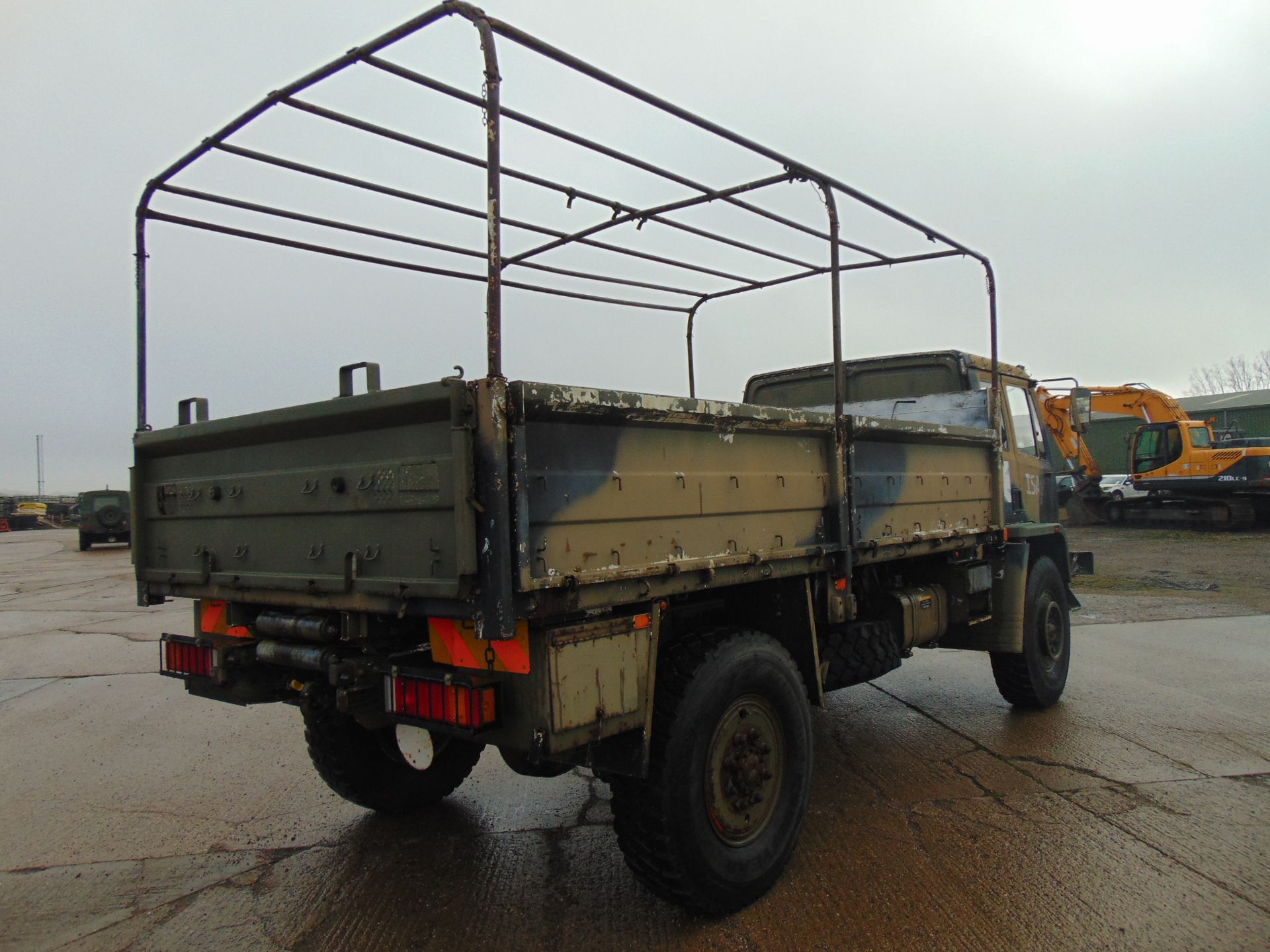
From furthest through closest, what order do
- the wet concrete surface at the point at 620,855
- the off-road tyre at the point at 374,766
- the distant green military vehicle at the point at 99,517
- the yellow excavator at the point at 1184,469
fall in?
the distant green military vehicle at the point at 99,517 → the yellow excavator at the point at 1184,469 → the off-road tyre at the point at 374,766 → the wet concrete surface at the point at 620,855

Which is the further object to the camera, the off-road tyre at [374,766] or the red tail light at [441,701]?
the off-road tyre at [374,766]

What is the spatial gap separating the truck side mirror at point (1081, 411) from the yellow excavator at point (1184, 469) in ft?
41.1

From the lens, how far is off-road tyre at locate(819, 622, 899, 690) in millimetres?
4109

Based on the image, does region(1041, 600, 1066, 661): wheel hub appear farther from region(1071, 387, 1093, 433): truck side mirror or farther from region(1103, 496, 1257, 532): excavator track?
region(1103, 496, 1257, 532): excavator track

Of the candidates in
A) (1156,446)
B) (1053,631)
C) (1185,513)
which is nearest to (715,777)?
(1053,631)

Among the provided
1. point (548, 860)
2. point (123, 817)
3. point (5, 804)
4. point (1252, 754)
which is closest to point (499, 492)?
point (548, 860)

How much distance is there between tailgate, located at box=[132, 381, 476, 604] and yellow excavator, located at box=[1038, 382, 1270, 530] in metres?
19.1

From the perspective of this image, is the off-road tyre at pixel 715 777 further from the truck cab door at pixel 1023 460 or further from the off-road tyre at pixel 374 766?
the truck cab door at pixel 1023 460

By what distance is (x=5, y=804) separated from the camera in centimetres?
438

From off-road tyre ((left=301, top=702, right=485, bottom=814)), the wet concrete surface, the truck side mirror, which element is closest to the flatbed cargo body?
off-road tyre ((left=301, top=702, right=485, bottom=814))

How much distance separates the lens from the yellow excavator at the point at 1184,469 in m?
19.4

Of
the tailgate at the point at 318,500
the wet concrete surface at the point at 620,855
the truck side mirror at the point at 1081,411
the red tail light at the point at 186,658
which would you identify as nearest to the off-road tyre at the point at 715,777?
the wet concrete surface at the point at 620,855

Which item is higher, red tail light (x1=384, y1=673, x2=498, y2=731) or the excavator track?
red tail light (x1=384, y1=673, x2=498, y2=731)

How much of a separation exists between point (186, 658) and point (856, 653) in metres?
3.02
